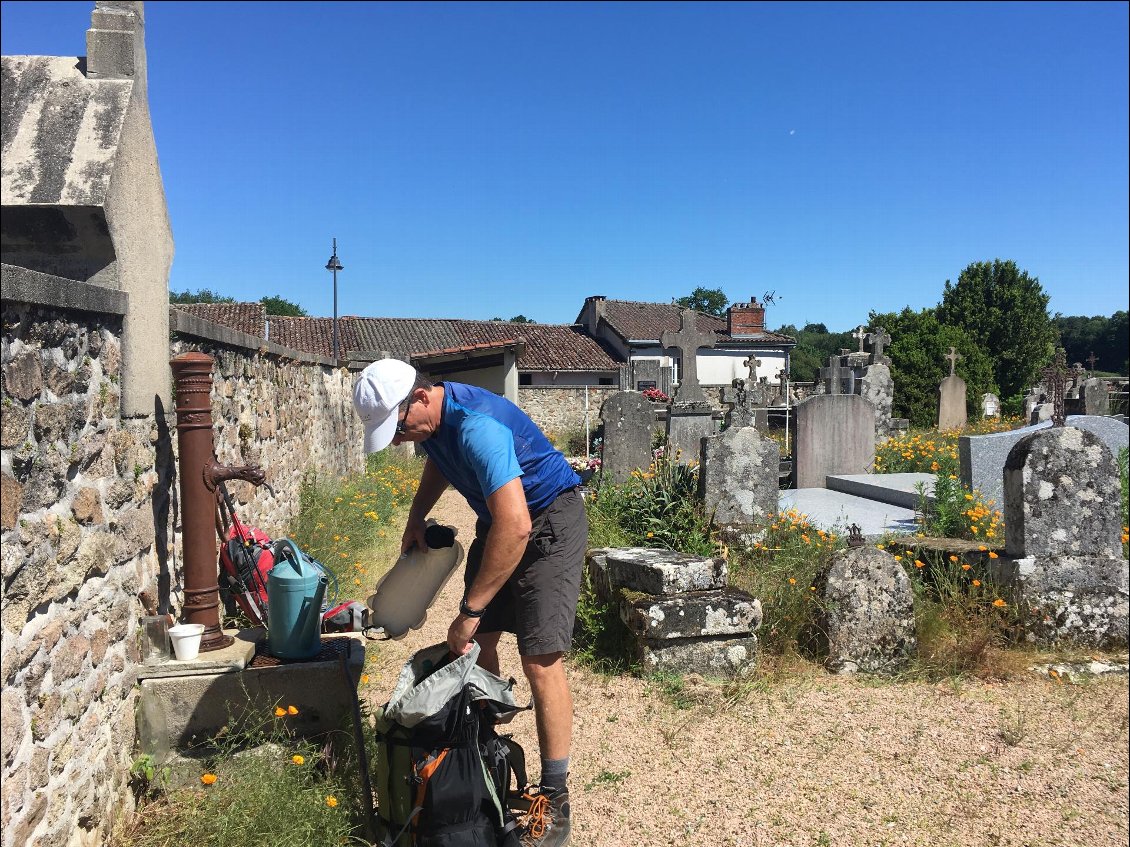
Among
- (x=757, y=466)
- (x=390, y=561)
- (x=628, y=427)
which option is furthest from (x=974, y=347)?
(x=390, y=561)

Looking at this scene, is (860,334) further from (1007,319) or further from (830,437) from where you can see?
(1007,319)

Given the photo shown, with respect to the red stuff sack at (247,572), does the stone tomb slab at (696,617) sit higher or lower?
lower

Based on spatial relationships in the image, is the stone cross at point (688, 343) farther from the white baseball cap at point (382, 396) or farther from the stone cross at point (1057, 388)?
the white baseball cap at point (382, 396)

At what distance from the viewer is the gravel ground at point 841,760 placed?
9.67 ft

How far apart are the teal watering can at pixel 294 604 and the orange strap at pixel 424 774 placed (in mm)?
991

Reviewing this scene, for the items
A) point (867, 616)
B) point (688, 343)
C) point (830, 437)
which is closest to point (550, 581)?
point (867, 616)

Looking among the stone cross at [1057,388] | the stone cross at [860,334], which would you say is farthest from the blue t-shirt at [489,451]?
the stone cross at [860,334]

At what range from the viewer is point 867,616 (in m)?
4.29

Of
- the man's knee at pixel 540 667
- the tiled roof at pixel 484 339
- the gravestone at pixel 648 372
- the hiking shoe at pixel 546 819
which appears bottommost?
the hiking shoe at pixel 546 819

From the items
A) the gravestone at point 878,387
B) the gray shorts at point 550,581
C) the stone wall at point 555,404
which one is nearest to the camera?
the gray shorts at point 550,581

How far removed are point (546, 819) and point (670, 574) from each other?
1.81 metres

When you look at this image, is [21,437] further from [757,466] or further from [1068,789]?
[757,466]

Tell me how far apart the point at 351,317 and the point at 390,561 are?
24.3 meters

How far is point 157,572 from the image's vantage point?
322 cm
